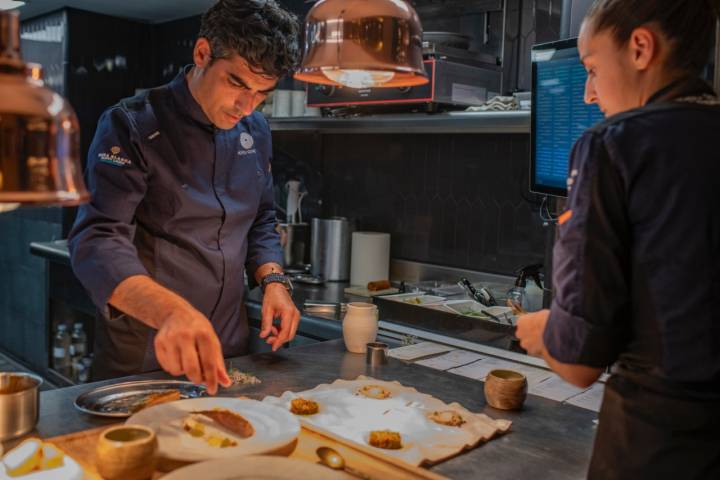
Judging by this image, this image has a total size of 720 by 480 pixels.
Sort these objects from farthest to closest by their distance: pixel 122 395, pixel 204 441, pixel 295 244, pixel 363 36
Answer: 1. pixel 295 244
2. pixel 122 395
3. pixel 363 36
4. pixel 204 441

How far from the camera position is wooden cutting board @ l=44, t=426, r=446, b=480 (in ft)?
3.82

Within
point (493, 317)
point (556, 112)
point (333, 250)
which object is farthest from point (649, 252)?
point (333, 250)

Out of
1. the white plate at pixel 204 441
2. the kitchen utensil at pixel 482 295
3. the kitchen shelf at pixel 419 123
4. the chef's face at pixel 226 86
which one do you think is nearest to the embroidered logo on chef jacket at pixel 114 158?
the chef's face at pixel 226 86

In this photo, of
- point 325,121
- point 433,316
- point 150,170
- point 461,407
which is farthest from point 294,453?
point 325,121

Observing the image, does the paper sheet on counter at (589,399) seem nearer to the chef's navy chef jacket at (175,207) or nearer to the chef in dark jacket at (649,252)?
the chef in dark jacket at (649,252)

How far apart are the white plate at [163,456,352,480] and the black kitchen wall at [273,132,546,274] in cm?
228

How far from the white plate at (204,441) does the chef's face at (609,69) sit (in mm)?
742

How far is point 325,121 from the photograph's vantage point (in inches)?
140

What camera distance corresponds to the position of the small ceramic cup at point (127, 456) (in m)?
1.08

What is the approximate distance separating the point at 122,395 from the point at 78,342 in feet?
11.7

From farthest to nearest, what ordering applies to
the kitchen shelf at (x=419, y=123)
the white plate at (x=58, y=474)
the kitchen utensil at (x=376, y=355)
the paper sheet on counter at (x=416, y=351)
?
1. the kitchen shelf at (x=419, y=123)
2. the paper sheet on counter at (x=416, y=351)
3. the kitchen utensil at (x=376, y=355)
4. the white plate at (x=58, y=474)

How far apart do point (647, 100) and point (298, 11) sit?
334 cm

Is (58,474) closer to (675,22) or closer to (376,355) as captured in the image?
(376,355)

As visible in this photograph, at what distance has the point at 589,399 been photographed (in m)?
1.74
